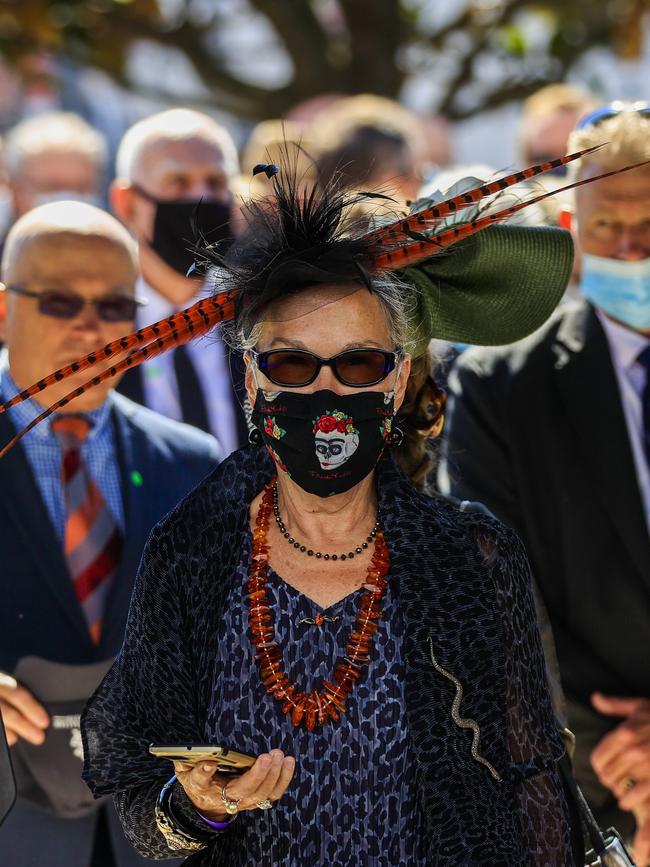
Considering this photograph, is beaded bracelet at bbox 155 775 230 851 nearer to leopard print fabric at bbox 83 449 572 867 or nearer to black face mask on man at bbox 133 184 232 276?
leopard print fabric at bbox 83 449 572 867

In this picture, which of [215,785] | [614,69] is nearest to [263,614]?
[215,785]

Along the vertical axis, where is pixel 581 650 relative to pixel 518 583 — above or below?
below

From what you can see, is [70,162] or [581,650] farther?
[70,162]

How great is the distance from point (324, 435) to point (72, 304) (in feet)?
4.39

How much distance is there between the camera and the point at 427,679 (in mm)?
2258

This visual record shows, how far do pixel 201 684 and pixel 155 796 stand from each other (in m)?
0.21

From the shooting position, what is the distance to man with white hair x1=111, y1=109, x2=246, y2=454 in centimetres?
442

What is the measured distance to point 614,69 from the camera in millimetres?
10102

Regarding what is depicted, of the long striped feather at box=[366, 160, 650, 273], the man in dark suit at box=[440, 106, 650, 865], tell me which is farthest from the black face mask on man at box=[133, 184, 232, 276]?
the long striped feather at box=[366, 160, 650, 273]

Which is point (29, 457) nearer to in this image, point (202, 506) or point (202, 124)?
point (202, 506)

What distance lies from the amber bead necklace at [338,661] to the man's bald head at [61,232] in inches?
53.3

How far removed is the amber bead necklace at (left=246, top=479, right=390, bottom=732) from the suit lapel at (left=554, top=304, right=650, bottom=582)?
117 centimetres

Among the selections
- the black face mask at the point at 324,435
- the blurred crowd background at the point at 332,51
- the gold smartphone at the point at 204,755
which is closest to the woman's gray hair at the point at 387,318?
the black face mask at the point at 324,435

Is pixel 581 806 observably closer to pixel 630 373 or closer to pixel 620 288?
pixel 630 373
